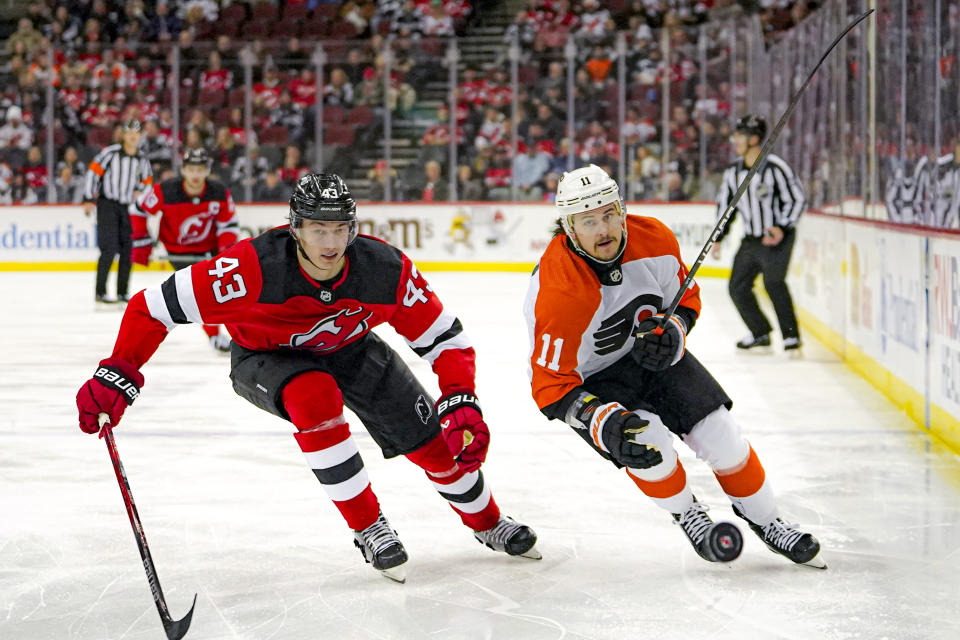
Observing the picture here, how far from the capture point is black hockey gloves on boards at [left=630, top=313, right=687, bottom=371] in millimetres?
2924

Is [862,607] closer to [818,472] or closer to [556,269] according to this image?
[556,269]

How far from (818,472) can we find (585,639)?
1864 millimetres

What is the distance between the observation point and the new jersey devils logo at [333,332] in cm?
307

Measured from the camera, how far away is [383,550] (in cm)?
305

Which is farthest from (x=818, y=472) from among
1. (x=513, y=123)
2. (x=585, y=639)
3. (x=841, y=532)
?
(x=513, y=123)

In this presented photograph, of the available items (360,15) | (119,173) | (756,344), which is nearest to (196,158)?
(119,173)

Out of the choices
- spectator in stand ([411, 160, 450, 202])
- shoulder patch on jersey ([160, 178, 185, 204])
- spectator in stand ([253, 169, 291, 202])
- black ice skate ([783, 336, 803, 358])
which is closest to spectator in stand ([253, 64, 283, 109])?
spectator in stand ([253, 169, 291, 202])

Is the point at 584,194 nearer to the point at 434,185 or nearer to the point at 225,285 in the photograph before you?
the point at 225,285

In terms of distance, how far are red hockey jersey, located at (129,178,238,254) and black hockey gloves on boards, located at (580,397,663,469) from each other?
4594 millimetres

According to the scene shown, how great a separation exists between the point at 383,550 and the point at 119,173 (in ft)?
23.5

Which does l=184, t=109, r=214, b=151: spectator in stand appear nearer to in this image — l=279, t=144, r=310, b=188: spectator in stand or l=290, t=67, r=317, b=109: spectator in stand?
l=279, t=144, r=310, b=188: spectator in stand

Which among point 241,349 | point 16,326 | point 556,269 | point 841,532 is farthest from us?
point 16,326

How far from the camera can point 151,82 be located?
43.2ft

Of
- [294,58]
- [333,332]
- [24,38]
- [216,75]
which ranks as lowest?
[333,332]
